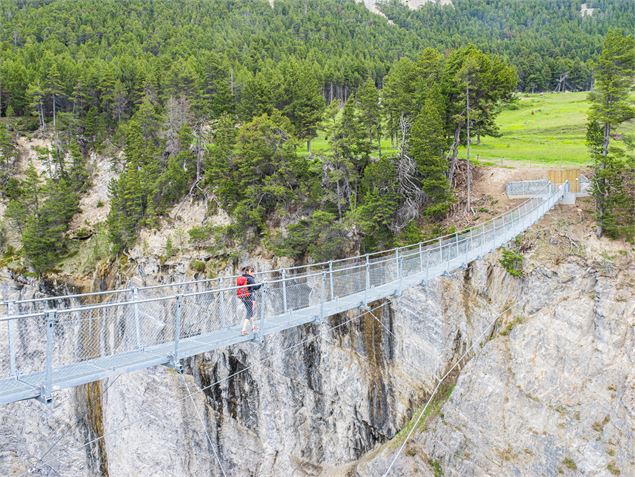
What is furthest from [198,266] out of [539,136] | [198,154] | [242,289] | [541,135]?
[541,135]

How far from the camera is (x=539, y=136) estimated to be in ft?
119

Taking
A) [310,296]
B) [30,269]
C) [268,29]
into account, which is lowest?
[30,269]

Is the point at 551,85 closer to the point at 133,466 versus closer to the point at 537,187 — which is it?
the point at 537,187

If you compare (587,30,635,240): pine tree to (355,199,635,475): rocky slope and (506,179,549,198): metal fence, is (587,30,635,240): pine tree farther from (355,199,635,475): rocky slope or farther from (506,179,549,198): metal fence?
(506,179,549,198): metal fence

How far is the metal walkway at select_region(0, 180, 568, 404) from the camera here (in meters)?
6.77

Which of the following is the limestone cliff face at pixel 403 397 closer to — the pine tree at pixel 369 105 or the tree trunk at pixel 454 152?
the tree trunk at pixel 454 152

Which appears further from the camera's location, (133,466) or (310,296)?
(133,466)

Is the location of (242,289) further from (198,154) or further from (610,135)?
(198,154)

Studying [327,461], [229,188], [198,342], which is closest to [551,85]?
[229,188]

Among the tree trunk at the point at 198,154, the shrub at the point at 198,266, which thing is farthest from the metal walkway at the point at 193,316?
the tree trunk at the point at 198,154

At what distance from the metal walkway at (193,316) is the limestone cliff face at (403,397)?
111 inches

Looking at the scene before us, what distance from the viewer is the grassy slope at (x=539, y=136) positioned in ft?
88.3

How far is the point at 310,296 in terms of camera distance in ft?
37.8

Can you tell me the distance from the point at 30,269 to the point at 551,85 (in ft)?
245
